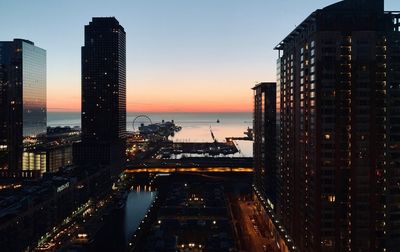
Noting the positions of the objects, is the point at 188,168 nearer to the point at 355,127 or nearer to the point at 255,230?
the point at 255,230

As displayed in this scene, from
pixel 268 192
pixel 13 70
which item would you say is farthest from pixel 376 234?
pixel 13 70

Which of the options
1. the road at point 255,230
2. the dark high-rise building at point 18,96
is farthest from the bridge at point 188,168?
the road at point 255,230

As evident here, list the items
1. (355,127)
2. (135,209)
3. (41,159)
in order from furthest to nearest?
(41,159)
(135,209)
(355,127)

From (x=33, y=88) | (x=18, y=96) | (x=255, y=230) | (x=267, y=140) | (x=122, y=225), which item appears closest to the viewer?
(x=255, y=230)

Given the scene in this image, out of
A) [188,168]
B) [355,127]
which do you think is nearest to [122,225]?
[355,127]

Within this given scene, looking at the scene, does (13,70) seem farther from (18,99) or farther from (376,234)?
(376,234)

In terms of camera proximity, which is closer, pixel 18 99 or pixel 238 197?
pixel 238 197
